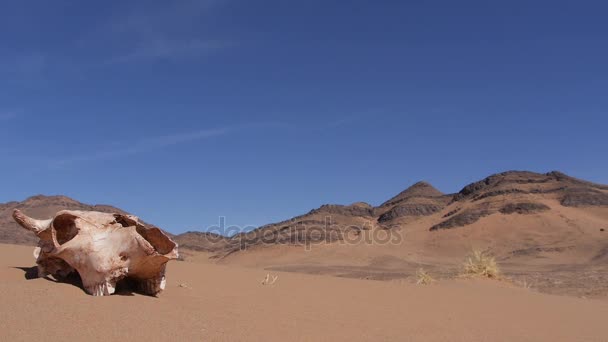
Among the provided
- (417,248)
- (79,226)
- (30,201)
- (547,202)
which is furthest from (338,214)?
(79,226)

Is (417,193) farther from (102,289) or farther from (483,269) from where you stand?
(102,289)

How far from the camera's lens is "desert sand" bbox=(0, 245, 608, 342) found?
3.63 meters

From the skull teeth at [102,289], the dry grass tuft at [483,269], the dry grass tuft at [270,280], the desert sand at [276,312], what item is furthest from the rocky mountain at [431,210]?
the skull teeth at [102,289]

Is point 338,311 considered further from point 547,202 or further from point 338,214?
point 338,214

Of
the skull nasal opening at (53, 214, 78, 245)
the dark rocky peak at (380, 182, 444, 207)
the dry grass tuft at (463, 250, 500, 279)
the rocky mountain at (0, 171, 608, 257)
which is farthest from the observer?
the dark rocky peak at (380, 182, 444, 207)

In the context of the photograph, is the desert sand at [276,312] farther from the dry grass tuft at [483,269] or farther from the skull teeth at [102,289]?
the dry grass tuft at [483,269]

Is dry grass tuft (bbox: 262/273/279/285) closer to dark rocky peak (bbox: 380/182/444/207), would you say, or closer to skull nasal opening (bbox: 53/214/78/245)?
skull nasal opening (bbox: 53/214/78/245)

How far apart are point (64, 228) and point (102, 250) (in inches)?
28.3

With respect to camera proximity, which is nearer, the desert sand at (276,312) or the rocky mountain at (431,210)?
the desert sand at (276,312)

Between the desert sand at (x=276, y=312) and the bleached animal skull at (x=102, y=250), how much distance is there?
0.18 metres

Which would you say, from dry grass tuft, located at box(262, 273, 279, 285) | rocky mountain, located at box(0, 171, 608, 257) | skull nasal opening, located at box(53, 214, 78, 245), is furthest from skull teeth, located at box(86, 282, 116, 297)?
rocky mountain, located at box(0, 171, 608, 257)

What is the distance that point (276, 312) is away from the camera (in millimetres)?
5051

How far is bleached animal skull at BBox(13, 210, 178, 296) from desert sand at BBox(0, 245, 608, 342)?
0.58 ft

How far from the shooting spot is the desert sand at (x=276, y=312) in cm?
363
